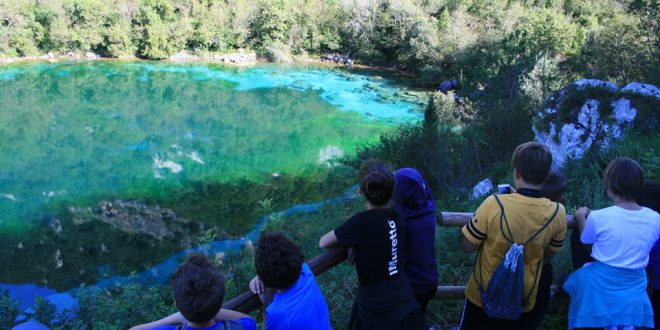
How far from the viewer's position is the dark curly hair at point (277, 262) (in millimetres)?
1896

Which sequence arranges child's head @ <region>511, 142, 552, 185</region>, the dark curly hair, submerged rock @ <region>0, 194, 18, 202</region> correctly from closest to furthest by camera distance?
the dark curly hair
child's head @ <region>511, 142, 552, 185</region>
submerged rock @ <region>0, 194, 18, 202</region>

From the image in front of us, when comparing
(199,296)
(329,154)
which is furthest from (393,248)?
(329,154)

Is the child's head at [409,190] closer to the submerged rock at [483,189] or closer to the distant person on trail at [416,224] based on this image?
the distant person on trail at [416,224]

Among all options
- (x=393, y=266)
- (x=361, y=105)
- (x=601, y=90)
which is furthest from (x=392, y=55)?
(x=393, y=266)

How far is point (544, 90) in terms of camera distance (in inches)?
595

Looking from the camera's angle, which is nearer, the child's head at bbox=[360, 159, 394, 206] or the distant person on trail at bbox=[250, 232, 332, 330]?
the distant person on trail at bbox=[250, 232, 332, 330]

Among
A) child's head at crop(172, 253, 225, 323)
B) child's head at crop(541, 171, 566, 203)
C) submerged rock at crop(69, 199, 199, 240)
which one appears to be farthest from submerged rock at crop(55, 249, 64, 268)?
child's head at crop(541, 171, 566, 203)

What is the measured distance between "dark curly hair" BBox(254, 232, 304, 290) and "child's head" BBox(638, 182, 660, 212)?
189 cm

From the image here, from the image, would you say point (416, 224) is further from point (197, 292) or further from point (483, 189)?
point (483, 189)

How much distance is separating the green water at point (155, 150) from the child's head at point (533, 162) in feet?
30.1

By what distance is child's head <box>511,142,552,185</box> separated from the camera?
6.91ft

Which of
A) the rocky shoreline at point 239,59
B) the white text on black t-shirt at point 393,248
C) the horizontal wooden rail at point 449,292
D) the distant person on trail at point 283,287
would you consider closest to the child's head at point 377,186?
the white text on black t-shirt at point 393,248

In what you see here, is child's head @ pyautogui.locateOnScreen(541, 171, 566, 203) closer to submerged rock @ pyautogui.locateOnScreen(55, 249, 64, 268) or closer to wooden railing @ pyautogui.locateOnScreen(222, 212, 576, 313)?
wooden railing @ pyautogui.locateOnScreen(222, 212, 576, 313)

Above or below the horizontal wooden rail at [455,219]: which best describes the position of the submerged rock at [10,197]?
below
